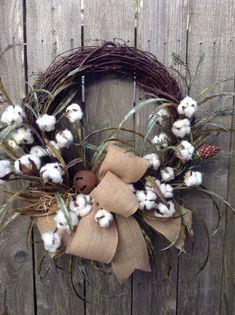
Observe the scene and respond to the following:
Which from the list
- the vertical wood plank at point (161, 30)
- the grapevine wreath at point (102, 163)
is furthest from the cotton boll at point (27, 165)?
the vertical wood plank at point (161, 30)

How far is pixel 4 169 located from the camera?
972mm

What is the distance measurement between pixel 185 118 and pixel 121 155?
0.20 metres

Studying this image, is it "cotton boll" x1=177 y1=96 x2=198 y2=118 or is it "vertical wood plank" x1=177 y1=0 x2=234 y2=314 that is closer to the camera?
"cotton boll" x1=177 y1=96 x2=198 y2=118

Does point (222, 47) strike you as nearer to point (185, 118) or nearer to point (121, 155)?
point (185, 118)

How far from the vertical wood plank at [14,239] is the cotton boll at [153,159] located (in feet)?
1.35

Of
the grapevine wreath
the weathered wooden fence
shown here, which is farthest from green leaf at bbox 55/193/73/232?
the weathered wooden fence

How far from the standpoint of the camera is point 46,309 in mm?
1237

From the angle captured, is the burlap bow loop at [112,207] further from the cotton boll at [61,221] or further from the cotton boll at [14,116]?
the cotton boll at [14,116]

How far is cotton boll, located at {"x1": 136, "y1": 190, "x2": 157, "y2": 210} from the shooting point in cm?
101

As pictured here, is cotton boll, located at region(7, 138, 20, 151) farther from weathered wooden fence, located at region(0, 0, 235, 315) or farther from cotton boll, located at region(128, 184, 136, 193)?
cotton boll, located at region(128, 184, 136, 193)

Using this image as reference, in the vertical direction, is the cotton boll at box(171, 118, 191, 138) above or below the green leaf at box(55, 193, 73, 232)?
above

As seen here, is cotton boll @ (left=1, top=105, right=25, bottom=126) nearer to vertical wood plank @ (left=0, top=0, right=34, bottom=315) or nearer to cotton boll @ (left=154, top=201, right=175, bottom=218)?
vertical wood plank @ (left=0, top=0, right=34, bottom=315)

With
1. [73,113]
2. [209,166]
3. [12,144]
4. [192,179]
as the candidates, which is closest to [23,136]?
[12,144]

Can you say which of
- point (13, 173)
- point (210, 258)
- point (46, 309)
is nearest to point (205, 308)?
point (210, 258)
